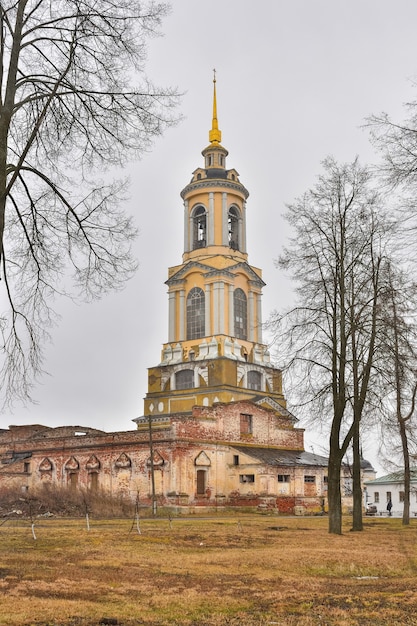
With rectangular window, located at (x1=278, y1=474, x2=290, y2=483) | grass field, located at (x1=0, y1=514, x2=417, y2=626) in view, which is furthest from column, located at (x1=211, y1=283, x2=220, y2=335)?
grass field, located at (x1=0, y1=514, x2=417, y2=626)

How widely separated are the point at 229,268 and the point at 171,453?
2063cm

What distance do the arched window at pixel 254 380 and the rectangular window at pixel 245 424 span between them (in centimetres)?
840

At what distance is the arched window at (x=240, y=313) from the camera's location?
187 feet

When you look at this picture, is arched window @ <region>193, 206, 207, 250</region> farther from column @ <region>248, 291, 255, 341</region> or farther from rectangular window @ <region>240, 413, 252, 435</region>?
rectangular window @ <region>240, 413, 252, 435</region>

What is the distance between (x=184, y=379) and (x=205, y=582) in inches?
1773

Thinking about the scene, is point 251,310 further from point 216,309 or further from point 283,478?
point 283,478

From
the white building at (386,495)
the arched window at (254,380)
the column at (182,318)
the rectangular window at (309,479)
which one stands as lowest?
the white building at (386,495)

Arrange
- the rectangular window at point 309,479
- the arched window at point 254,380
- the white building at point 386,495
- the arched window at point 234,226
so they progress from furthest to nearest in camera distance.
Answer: the white building at point 386,495 < the arched window at point 234,226 < the arched window at point 254,380 < the rectangular window at point 309,479

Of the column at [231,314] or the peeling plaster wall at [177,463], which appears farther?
the column at [231,314]

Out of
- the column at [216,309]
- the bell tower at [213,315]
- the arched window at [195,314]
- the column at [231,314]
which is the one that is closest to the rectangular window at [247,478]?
the bell tower at [213,315]

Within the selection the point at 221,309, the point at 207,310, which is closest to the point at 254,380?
the point at 221,309

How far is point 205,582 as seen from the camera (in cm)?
1064

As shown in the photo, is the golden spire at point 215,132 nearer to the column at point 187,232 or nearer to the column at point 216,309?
the column at point 187,232

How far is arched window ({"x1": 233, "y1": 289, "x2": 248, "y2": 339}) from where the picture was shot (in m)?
57.1
